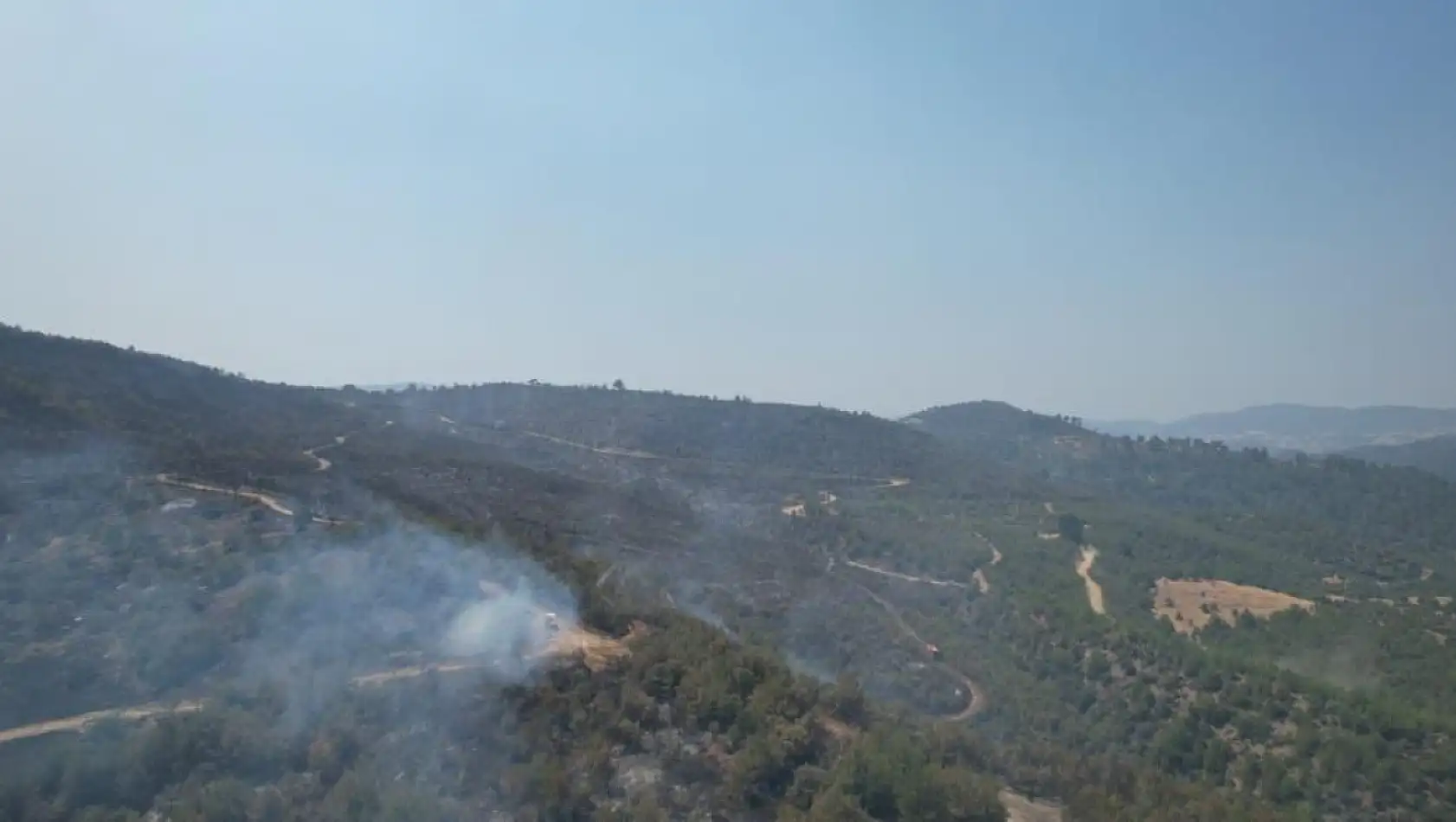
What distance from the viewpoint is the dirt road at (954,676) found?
136 feet

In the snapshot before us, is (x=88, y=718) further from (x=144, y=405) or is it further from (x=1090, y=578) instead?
(x=1090, y=578)

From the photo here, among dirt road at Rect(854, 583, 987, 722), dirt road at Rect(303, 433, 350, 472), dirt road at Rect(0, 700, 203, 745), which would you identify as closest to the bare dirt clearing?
dirt road at Rect(854, 583, 987, 722)

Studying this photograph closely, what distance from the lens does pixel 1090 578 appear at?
63469mm

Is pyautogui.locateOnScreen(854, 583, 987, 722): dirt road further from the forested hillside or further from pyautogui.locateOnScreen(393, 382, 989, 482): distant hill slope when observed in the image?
pyautogui.locateOnScreen(393, 382, 989, 482): distant hill slope

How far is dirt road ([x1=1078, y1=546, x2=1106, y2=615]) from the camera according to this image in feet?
188

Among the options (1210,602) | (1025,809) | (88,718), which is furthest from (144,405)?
(1210,602)

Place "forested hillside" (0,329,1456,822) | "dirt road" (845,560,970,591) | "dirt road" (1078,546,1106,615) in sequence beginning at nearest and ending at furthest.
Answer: "forested hillside" (0,329,1456,822)
"dirt road" (1078,546,1106,615)
"dirt road" (845,560,970,591)

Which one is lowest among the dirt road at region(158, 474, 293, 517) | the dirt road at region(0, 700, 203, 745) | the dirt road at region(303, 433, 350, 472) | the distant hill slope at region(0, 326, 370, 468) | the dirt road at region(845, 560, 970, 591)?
the dirt road at region(845, 560, 970, 591)

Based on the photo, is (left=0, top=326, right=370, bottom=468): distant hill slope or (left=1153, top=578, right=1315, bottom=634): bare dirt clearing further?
(left=1153, top=578, right=1315, bottom=634): bare dirt clearing

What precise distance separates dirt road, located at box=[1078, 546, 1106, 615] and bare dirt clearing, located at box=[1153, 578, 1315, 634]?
3.44 m

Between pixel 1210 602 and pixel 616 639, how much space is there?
45084 mm

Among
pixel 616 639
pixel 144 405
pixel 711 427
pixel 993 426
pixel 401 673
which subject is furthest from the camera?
pixel 993 426

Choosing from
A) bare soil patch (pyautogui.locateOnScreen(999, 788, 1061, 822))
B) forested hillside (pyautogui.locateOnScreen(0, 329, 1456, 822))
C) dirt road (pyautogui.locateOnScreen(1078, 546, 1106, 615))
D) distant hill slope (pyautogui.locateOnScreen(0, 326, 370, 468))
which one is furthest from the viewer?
dirt road (pyautogui.locateOnScreen(1078, 546, 1106, 615))

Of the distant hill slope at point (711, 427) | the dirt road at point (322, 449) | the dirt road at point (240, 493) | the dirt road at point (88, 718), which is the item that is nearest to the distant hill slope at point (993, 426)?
the distant hill slope at point (711, 427)
